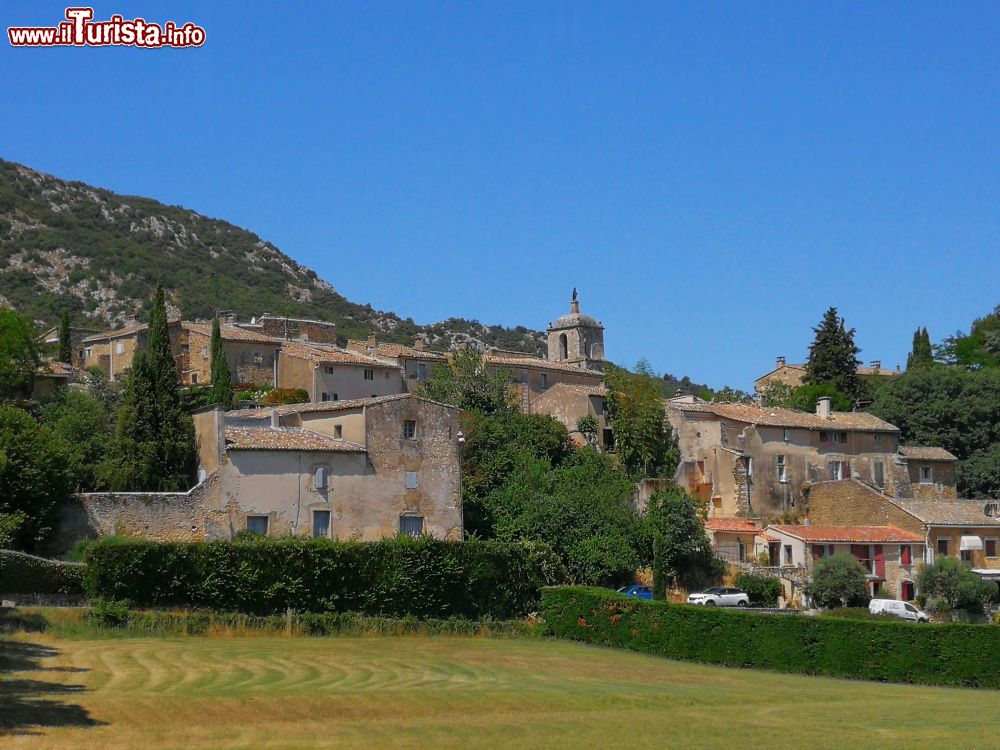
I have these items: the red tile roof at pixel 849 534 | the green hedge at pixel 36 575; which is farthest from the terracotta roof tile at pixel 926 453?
the green hedge at pixel 36 575

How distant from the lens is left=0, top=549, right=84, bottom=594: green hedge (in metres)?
41.9

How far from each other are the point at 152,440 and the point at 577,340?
2302 inches

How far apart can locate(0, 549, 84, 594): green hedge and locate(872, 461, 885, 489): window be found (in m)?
47.7

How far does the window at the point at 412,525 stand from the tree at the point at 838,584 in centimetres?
1840

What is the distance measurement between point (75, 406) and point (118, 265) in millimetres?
70044

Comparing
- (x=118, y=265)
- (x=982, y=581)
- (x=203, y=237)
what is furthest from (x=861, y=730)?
(x=203, y=237)

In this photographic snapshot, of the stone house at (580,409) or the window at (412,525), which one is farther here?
the stone house at (580,409)

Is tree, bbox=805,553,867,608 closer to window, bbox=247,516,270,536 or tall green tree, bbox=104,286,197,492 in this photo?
window, bbox=247,516,270,536

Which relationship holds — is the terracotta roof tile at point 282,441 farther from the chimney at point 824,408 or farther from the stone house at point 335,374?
the chimney at point 824,408

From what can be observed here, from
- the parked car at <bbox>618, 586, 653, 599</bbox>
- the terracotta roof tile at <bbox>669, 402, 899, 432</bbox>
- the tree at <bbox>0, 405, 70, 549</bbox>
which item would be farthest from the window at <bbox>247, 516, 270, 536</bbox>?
Result: the terracotta roof tile at <bbox>669, 402, 899, 432</bbox>

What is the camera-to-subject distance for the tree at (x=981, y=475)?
267ft

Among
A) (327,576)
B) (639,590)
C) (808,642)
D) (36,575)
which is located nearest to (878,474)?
(639,590)

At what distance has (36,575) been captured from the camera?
42.4 metres

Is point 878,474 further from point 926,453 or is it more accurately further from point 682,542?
point 682,542
